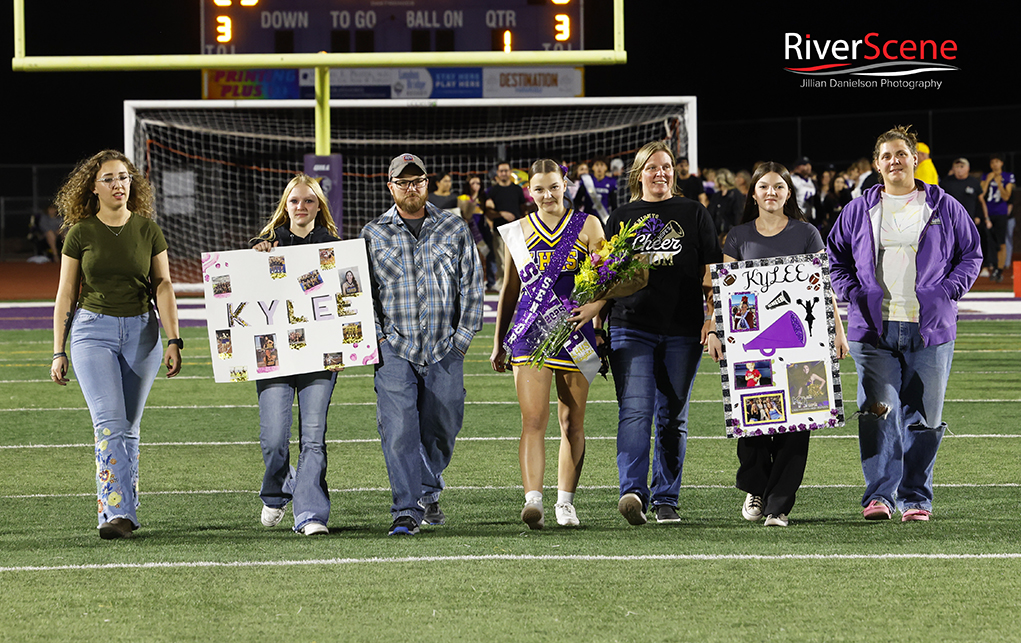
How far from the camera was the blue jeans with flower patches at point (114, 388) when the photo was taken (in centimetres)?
575

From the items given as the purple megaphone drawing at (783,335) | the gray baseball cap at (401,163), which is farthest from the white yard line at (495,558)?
the gray baseball cap at (401,163)

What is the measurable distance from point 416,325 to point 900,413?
91.2 inches

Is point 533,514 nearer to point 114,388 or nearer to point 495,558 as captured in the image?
point 495,558

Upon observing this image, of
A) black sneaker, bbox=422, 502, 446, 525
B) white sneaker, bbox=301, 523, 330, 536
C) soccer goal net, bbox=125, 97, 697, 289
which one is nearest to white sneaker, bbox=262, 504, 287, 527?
white sneaker, bbox=301, 523, 330, 536

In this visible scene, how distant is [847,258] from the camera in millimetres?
6246

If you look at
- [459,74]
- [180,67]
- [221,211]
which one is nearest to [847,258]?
[180,67]

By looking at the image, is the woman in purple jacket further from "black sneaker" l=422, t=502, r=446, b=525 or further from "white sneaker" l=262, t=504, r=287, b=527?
"white sneaker" l=262, t=504, r=287, b=527

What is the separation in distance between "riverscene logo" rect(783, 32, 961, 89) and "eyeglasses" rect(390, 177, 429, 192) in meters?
29.1

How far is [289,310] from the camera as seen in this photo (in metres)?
6.07

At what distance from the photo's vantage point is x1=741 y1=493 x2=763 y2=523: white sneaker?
19.8ft

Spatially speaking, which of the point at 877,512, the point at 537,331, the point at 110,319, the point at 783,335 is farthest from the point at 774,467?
the point at 110,319

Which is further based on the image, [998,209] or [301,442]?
[998,209]

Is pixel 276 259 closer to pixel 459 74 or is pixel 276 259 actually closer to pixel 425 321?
pixel 425 321

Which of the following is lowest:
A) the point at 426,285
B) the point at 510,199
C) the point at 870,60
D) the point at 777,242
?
the point at 426,285
